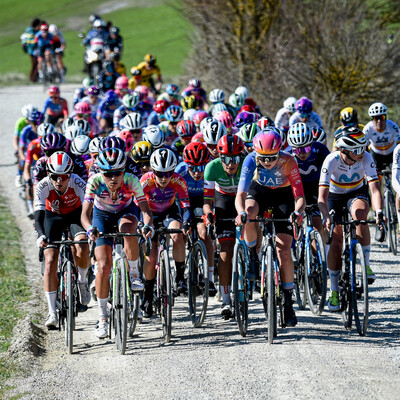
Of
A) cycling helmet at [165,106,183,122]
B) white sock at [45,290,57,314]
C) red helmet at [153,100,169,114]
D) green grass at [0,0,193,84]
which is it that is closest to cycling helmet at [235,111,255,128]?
cycling helmet at [165,106,183,122]

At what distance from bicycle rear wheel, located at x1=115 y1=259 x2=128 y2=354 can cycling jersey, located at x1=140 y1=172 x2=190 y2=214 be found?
1328 millimetres

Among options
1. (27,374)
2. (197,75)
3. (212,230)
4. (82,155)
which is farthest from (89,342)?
(197,75)

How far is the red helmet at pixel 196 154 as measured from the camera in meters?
9.59

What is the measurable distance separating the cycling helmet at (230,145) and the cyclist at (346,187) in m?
0.97

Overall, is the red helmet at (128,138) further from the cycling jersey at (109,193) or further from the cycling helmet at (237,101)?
the cycling helmet at (237,101)

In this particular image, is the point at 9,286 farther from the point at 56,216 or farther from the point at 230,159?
the point at 230,159

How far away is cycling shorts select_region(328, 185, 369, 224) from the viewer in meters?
9.20

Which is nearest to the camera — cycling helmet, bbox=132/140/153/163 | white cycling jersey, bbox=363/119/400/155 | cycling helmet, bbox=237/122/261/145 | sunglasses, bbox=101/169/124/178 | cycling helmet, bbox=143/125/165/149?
sunglasses, bbox=101/169/124/178

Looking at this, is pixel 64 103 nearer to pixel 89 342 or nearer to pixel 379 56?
pixel 379 56

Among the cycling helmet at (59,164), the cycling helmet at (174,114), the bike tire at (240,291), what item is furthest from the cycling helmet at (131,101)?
the bike tire at (240,291)

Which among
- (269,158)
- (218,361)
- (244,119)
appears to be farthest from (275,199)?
(244,119)

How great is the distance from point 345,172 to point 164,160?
2015 mm

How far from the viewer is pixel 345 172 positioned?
9156 mm

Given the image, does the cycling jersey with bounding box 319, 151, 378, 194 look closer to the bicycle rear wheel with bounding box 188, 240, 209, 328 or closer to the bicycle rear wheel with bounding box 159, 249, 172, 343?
the bicycle rear wheel with bounding box 188, 240, 209, 328
